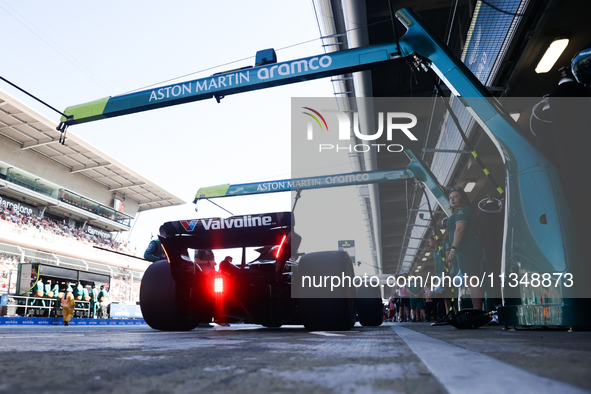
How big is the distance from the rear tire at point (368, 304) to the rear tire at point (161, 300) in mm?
2656

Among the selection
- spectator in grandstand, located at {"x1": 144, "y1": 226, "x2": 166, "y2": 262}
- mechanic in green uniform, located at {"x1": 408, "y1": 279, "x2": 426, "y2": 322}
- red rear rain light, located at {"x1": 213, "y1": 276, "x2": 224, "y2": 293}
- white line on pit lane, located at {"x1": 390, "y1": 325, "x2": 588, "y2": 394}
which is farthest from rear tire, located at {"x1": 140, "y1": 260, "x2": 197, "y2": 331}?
mechanic in green uniform, located at {"x1": 408, "y1": 279, "x2": 426, "y2": 322}

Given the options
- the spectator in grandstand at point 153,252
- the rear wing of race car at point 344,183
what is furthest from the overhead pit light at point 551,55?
the spectator in grandstand at point 153,252

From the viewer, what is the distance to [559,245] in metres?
2.62

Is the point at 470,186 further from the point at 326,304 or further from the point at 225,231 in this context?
the point at 225,231

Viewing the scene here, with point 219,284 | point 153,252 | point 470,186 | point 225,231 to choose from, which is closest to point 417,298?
point 470,186

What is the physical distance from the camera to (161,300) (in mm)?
3547

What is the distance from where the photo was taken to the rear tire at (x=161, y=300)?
138 inches

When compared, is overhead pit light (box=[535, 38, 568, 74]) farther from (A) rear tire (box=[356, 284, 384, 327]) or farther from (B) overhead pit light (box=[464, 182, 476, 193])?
(B) overhead pit light (box=[464, 182, 476, 193])

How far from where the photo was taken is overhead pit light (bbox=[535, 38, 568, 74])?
508 centimetres

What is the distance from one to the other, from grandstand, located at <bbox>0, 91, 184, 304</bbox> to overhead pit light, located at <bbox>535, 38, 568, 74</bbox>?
81.4 feet

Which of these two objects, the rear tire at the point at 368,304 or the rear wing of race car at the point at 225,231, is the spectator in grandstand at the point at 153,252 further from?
the rear tire at the point at 368,304

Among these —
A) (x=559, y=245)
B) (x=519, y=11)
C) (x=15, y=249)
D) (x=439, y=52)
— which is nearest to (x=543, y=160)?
(x=559, y=245)

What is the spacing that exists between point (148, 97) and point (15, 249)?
2377 centimetres

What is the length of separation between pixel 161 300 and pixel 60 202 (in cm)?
3425
